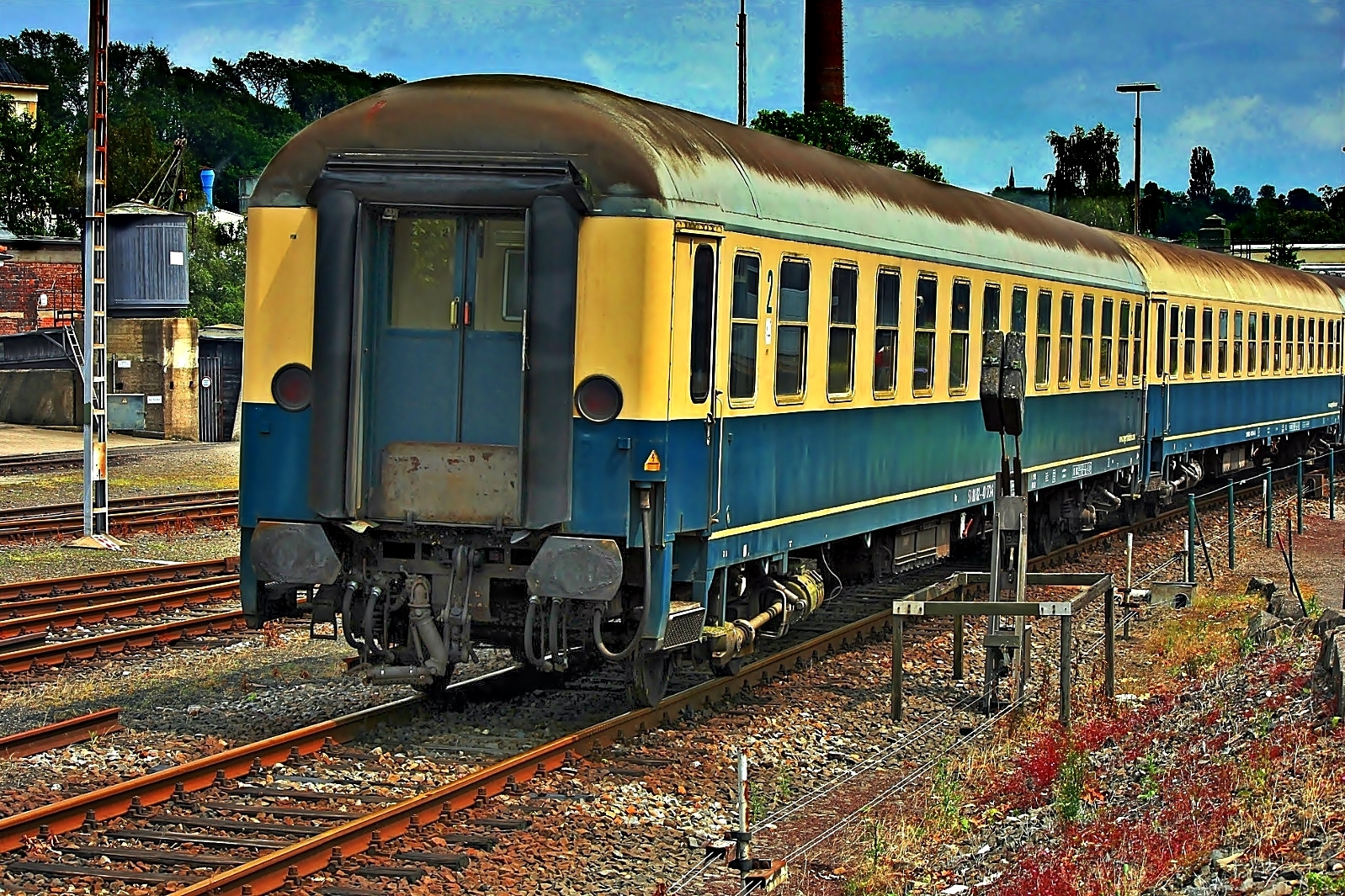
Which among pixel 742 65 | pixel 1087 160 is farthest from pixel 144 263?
pixel 1087 160

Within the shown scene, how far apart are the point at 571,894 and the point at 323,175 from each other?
434cm

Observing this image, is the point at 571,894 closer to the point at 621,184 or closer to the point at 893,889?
the point at 893,889

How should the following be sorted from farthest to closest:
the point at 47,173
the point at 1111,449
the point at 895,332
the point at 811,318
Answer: the point at 47,173, the point at 1111,449, the point at 895,332, the point at 811,318

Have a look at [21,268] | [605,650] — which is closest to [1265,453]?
[605,650]

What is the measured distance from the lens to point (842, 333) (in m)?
12.6

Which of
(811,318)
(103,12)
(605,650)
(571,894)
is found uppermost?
(103,12)

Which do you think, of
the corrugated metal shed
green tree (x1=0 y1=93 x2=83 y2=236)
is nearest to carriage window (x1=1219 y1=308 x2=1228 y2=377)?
the corrugated metal shed

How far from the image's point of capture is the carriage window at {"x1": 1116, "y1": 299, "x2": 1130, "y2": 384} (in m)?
20.9

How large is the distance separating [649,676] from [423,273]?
2786 mm

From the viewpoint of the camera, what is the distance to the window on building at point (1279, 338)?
29364mm

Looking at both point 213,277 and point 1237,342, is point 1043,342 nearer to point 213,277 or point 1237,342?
point 1237,342

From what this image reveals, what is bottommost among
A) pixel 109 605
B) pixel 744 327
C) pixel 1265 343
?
pixel 109 605

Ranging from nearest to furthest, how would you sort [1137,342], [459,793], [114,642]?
[459,793]
[114,642]
[1137,342]

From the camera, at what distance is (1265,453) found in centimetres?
3191
